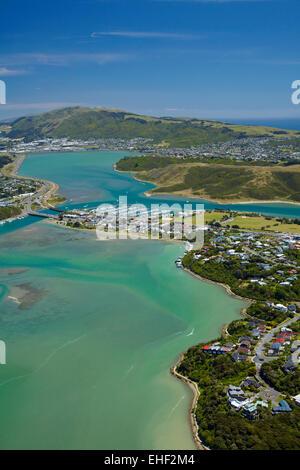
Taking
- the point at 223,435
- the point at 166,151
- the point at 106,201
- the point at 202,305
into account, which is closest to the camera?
the point at 223,435

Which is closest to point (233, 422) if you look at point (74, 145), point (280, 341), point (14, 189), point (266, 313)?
point (280, 341)

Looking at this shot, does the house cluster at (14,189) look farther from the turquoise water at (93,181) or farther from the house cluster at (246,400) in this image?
the house cluster at (246,400)

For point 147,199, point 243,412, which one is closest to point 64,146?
point 147,199

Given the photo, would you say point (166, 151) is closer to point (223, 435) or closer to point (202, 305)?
point (202, 305)

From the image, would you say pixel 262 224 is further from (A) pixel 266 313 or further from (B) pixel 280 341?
(B) pixel 280 341

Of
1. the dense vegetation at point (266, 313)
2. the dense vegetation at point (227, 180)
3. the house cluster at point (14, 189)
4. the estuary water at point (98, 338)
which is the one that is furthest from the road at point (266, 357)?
the house cluster at point (14, 189)

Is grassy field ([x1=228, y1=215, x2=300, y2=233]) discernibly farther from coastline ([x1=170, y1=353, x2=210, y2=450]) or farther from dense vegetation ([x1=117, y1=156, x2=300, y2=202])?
coastline ([x1=170, y1=353, x2=210, y2=450])

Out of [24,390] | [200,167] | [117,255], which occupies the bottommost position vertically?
[24,390]
